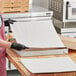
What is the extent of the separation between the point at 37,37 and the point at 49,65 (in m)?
0.32

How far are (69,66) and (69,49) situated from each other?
1.05ft

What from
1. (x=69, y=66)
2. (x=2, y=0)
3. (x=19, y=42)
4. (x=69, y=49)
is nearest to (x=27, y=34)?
(x=19, y=42)

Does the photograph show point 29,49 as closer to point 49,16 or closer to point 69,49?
point 69,49

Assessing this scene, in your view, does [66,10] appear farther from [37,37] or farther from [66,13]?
[37,37]

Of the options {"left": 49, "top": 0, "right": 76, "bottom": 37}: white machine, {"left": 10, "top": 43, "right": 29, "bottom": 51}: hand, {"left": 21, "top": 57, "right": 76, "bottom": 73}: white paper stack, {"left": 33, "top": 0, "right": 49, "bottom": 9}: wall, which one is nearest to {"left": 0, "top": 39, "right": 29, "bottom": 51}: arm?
{"left": 10, "top": 43, "right": 29, "bottom": 51}: hand

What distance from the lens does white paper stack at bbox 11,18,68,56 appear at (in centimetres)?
142

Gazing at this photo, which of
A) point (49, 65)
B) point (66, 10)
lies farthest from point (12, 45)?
point (66, 10)

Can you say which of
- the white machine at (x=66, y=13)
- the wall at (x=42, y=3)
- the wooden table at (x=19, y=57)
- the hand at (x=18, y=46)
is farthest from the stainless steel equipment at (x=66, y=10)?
the hand at (x=18, y=46)

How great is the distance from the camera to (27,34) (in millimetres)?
1507

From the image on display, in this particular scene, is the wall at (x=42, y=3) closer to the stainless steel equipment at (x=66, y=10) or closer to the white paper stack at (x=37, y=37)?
the stainless steel equipment at (x=66, y=10)

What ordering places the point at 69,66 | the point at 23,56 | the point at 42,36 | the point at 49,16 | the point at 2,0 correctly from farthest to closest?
1. the point at 49,16
2. the point at 2,0
3. the point at 42,36
4. the point at 23,56
5. the point at 69,66

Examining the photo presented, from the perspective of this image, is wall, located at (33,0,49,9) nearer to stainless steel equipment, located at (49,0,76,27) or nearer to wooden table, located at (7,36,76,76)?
stainless steel equipment, located at (49,0,76,27)

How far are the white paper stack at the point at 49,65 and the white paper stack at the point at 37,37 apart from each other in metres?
0.09

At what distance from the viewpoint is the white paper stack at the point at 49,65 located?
3.75 ft
